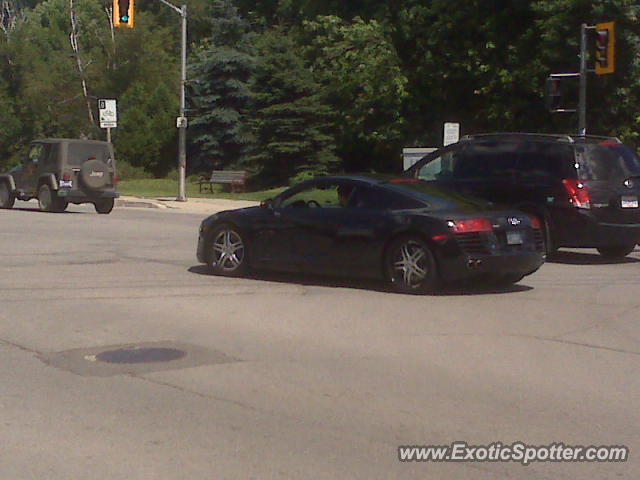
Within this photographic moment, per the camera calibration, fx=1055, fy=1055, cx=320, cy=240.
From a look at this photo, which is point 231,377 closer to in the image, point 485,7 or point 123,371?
point 123,371

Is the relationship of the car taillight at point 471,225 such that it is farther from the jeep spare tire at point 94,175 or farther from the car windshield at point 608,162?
the jeep spare tire at point 94,175

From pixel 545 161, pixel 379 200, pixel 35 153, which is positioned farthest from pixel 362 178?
pixel 35 153

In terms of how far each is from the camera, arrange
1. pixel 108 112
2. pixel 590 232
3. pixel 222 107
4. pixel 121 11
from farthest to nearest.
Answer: pixel 222 107 → pixel 108 112 → pixel 121 11 → pixel 590 232

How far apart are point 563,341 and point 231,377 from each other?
3.32 meters

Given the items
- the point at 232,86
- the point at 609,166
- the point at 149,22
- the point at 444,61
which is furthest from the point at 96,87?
the point at 609,166

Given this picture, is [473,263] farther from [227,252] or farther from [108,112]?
[108,112]

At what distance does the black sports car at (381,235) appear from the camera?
1207 cm

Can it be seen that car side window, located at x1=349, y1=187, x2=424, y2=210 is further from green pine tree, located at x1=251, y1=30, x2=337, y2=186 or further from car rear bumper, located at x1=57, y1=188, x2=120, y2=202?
green pine tree, located at x1=251, y1=30, x2=337, y2=186

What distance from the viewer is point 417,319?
35.2 feet

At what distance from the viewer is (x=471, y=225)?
12094 mm

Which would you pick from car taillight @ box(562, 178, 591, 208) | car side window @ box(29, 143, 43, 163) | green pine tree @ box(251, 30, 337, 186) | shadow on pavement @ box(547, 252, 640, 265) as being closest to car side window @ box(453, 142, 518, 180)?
car taillight @ box(562, 178, 591, 208)

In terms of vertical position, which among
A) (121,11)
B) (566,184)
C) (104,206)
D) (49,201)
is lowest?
(104,206)

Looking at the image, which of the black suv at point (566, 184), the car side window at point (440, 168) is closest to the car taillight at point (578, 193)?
the black suv at point (566, 184)

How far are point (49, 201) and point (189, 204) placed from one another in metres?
7.13
